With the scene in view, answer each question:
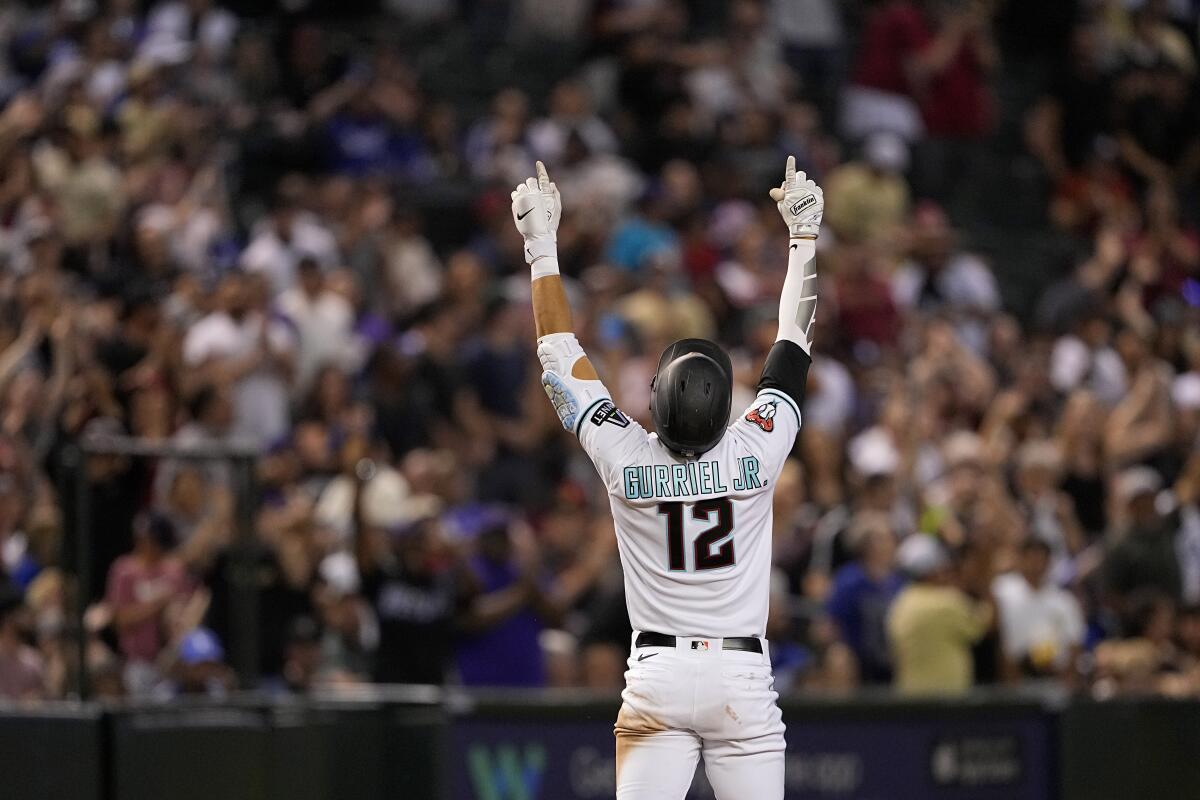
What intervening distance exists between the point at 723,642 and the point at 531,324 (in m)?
8.75

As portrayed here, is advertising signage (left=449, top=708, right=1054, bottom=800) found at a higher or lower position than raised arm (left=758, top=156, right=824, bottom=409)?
lower

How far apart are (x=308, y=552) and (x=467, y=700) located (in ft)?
5.97

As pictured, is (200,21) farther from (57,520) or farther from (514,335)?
(57,520)

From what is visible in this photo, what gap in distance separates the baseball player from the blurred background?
11.7 feet

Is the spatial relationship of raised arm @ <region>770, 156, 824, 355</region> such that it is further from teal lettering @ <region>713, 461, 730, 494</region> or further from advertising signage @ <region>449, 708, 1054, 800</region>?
advertising signage @ <region>449, 708, 1054, 800</region>

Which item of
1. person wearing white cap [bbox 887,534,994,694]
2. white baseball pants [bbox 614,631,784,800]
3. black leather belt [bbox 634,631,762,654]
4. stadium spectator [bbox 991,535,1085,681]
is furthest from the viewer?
stadium spectator [bbox 991,535,1085,681]

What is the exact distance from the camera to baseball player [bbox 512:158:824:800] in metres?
6.38

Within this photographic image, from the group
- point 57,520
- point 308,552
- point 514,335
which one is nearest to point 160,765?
point 57,520

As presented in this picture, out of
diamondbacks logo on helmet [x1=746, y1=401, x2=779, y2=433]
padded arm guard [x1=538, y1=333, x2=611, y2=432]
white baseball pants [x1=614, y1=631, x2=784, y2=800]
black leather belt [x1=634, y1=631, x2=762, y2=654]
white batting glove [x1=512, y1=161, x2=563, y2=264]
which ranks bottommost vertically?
white baseball pants [x1=614, y1=631, x2=784, y2=800]

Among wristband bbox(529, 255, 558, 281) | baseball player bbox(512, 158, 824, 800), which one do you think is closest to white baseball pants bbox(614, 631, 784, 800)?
baseball player bbox(512, 158, 824, 800)

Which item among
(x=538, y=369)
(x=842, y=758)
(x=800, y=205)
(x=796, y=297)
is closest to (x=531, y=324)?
(x=538, y=369)

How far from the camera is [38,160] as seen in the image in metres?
14.7

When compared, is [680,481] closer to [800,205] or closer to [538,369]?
[800,205]

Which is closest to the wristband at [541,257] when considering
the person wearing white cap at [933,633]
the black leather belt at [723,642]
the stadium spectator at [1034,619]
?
the black leather belt at [723,642]
